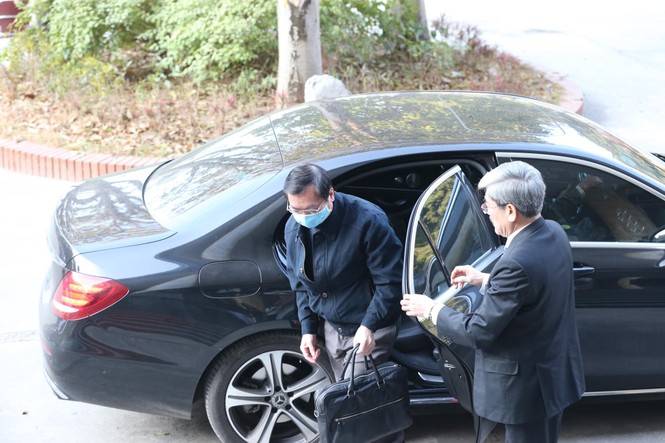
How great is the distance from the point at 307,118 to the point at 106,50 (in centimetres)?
570

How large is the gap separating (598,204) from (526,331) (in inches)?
52.5

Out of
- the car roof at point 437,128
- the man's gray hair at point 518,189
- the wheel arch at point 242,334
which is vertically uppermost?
the man's gray hair at point 518,189

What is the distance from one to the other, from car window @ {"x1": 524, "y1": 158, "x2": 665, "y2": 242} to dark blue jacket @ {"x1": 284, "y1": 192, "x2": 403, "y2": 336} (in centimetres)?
102

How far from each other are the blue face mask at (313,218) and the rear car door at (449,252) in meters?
0.35

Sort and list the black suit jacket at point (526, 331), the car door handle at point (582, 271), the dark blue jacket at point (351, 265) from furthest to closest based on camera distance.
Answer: the car door handle at point (582, 271), the dark blue jacket at point (351, 265), the black suit jacket at point (526, 331)

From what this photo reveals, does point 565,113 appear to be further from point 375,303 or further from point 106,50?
point 106,50

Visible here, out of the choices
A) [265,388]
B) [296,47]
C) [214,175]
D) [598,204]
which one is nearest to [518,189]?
[598,204]

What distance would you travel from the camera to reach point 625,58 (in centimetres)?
1270

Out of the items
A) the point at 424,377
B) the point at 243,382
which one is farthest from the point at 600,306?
the point at 243,382

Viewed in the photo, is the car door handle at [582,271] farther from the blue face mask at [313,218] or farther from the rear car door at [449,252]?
the blue face mask at [313,218]

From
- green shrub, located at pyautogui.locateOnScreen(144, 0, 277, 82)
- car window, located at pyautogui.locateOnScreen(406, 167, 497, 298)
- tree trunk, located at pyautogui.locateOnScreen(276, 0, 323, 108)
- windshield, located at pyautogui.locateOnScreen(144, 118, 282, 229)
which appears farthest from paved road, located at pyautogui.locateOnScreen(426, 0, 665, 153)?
A: car window, located at pyautogui.locateOnScreen(406, 167, 497, 298)

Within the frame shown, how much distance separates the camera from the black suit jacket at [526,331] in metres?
2.97

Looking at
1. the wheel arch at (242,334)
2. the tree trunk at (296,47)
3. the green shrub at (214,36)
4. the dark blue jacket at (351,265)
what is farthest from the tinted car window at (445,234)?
the green shrub at (214,36)

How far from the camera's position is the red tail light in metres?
3.80
